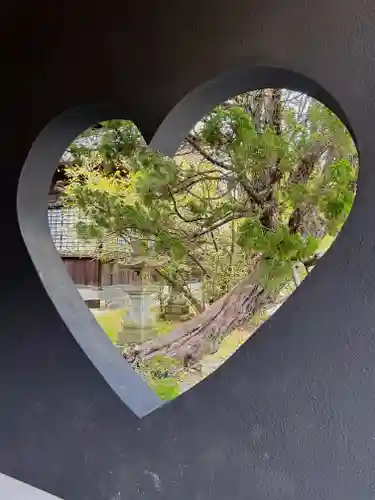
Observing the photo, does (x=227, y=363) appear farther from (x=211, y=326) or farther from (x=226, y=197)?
(x=211, y=326)

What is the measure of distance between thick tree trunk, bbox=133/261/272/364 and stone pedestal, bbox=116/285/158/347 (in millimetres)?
174

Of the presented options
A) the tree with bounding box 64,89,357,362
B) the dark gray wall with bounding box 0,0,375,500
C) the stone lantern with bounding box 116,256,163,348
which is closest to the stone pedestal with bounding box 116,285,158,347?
the stone lantern with bounding box 116,256,163,348

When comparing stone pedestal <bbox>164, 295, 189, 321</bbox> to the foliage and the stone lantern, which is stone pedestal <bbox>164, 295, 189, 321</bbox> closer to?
the stone lantern

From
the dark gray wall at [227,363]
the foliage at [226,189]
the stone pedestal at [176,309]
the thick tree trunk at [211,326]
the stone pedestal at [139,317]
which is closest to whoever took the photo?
the dark gray wall at [227,363]

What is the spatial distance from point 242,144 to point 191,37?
3.16 feet

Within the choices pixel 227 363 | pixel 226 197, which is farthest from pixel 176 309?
pixel 227 363

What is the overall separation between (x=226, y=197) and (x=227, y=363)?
1.63m

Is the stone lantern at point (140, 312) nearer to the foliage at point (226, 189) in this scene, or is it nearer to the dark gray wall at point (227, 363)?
the foliage at point (226, 189)

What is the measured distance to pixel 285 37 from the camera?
3.25 feet

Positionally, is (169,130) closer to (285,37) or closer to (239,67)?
(239,67)

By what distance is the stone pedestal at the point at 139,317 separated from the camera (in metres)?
3.37

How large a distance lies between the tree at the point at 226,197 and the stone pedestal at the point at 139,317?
0.26m

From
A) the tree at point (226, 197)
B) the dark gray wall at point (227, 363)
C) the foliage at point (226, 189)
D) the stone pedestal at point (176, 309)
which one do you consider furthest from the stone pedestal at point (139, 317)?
the dark gray wall at point (227, 363)

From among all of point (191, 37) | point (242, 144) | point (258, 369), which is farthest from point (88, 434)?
point (242, 144)
